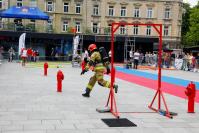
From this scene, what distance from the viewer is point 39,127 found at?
28.0 feet

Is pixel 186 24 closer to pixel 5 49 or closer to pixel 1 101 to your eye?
pixel 5 49

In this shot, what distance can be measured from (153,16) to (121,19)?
5391 millimetres

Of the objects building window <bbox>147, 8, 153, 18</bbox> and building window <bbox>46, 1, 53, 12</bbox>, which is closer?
building window <bbox>46, 1, 53, 12</bbox>

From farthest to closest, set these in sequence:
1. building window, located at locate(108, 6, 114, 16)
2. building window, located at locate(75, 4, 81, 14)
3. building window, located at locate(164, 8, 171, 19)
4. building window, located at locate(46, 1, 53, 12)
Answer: building window, located at locate(164, 8, 171, 19)
building window, located at locate(108, 6, 114, 16)
building window, located at locate(75, 4, 81, 14)
building window, located at locate(46, 1, 53, 12)

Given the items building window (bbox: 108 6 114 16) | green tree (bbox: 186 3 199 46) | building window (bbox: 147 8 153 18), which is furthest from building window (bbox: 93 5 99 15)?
green tree (bbox: 186 3 199 46)

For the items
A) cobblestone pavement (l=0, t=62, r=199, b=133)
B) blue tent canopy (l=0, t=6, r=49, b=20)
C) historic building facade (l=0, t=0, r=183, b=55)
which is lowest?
cobblestone pavement (l=0, t=62, r=199, b=133)

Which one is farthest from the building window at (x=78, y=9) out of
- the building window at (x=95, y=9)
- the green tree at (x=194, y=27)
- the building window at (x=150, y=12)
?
the green tree at (x=194, y=27)

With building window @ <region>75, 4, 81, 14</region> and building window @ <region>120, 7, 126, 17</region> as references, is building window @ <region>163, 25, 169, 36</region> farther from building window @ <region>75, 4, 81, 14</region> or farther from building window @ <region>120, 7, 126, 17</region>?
building window @ <region>75, 4, 81, 14</region>

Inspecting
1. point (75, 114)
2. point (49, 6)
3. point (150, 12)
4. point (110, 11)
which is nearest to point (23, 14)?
point (75, 114)

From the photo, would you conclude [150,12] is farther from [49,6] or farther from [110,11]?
[49,6]

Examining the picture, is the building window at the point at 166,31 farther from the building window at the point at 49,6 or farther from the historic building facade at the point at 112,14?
the building window at the point at 49,6

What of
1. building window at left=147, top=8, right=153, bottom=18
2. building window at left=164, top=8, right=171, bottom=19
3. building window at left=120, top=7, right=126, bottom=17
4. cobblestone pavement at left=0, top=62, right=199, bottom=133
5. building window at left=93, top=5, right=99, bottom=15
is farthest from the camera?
building window at left=164, top=8, right=171, bottom=19

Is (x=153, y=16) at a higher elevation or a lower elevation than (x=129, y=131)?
higher

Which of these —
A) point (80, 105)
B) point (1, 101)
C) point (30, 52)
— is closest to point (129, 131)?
point (80, 105)
